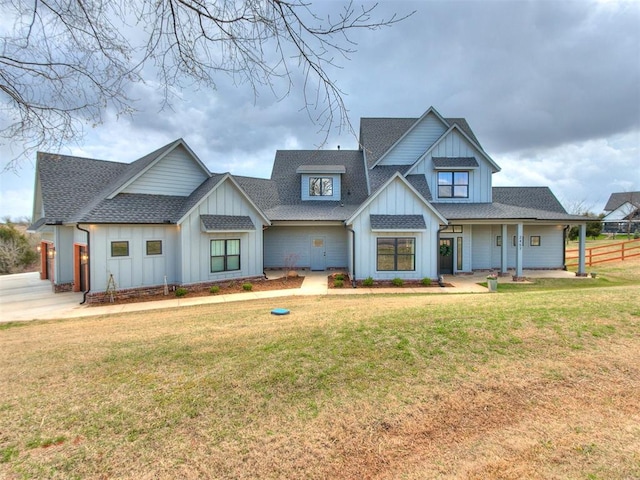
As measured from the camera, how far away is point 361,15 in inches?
135

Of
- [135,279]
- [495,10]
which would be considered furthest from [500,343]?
[135,279]

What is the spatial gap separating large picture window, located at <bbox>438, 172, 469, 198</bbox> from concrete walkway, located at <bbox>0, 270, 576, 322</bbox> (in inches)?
191

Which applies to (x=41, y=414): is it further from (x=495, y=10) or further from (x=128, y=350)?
(x=495, y=10)

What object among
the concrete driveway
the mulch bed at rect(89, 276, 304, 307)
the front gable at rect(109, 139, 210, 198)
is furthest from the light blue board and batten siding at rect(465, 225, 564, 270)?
the concrete driveway

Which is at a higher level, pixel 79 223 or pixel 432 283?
pixel 79 223

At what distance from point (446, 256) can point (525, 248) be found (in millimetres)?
5601

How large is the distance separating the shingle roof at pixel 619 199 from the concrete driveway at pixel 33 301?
263ft

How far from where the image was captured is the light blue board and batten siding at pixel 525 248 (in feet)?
60.2

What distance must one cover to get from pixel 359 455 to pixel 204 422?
1.65 m

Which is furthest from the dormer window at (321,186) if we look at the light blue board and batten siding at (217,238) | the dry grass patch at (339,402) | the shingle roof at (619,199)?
the shingle roof at (619,199)

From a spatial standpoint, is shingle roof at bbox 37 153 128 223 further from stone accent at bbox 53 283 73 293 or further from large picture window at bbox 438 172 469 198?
large picture window at bbox 438 172 469 198

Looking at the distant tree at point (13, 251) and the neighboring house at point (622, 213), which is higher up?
the neighboring house at point (622, 213)

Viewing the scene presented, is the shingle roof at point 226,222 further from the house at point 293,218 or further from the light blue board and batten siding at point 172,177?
the light blue board and batten siding at point 172,177

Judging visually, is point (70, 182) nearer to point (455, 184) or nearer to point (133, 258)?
point (133, 258)
